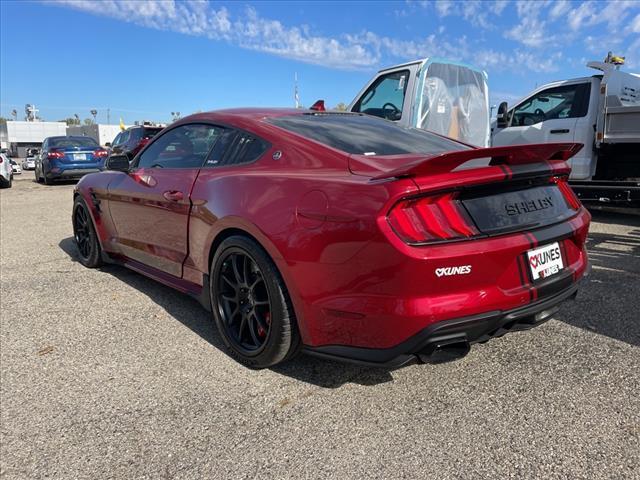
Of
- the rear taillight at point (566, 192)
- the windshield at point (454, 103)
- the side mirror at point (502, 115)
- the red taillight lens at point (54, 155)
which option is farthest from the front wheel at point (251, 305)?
the red taillight lens at point (54, 155)

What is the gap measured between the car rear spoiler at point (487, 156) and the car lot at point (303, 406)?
113cm

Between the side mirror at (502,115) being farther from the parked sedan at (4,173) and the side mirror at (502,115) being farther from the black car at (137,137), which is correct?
the parked sedan at (4,173)

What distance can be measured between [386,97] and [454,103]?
0.97m

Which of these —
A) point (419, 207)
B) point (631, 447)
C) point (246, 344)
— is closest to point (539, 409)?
point (631, 447)

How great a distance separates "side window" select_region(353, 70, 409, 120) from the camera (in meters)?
6.72

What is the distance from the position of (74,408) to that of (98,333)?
0.96 metres

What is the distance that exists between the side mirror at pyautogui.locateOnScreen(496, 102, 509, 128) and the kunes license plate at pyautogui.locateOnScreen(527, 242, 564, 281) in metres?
6.04

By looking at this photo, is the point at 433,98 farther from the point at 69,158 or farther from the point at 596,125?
the point at 69,158

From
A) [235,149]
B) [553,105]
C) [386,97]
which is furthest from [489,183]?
[553,105]

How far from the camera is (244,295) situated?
2.84m

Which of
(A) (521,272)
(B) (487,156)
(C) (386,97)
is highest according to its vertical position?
(C) (386,97)

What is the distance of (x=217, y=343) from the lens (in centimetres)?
318

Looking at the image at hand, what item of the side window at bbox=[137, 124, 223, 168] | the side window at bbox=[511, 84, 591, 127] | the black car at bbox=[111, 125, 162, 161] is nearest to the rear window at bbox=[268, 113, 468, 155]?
the side window at bbox=[137, 124, 223, 168]

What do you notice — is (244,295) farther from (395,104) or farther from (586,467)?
(395,104)
